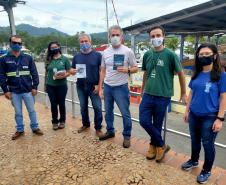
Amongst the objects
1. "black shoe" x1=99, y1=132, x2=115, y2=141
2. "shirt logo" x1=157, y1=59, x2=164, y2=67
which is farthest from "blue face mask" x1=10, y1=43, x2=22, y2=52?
"shirt logo" x1=157, y1=59, x2=164, y2=67

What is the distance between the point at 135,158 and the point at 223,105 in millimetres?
1421

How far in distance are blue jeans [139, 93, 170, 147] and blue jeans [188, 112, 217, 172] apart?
388 millimetres

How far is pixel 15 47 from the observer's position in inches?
157

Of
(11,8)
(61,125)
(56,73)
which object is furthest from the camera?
(11,8)

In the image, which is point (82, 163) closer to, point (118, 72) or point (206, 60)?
point (118, 72)

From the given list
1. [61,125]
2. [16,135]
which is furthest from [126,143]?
[16,135]

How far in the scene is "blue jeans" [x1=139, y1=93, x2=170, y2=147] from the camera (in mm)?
3162

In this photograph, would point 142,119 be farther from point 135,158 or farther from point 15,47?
point 15,47

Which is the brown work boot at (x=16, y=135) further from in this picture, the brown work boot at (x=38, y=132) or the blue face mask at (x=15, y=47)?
the blue face mask at (x=15, y=47)

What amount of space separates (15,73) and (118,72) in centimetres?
171

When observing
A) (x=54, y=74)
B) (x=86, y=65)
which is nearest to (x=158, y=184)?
(x=86, y=65)

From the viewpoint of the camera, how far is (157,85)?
3.09 metres

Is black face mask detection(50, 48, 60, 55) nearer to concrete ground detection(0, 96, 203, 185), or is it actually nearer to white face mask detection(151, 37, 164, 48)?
concrete ground detection(0, 96, 203, 185)

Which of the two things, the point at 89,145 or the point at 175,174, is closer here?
the point at 175,174
